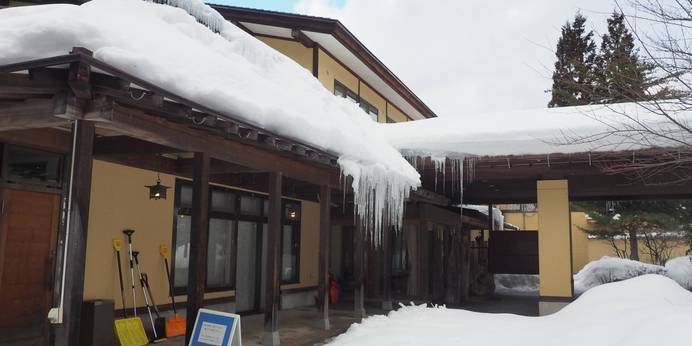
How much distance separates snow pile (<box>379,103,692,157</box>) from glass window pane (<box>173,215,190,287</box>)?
13.3 ft

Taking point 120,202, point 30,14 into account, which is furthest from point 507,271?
point 30,14

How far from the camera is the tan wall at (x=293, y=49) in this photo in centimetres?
1139

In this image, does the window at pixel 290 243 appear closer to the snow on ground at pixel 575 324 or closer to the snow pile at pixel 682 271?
the snow on ground at pixel 575 324

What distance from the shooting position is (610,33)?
8.26 metres

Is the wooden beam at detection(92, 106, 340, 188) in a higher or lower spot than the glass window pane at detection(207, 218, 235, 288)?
higher

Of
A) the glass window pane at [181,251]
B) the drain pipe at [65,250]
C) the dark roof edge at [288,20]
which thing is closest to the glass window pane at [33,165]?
the glass window pane at [181,251]

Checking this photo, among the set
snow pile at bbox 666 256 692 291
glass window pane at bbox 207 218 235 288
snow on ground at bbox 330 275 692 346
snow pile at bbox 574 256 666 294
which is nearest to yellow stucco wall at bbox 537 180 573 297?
snow on ground at bbox 330 275 692 346

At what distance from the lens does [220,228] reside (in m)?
9.60

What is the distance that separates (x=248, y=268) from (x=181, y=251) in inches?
76.0

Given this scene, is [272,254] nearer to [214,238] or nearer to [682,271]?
[214,238]

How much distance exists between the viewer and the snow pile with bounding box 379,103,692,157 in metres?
8.48

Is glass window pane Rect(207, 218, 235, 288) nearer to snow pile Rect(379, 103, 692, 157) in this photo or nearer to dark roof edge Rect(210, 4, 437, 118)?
snow pile Rect(379, 103, 692, 157)

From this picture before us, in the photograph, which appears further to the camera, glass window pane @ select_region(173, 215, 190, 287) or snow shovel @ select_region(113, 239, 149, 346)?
glass window pane @ select_region(173, 215, 190, 287)

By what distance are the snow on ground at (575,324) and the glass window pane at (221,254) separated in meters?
2.79
